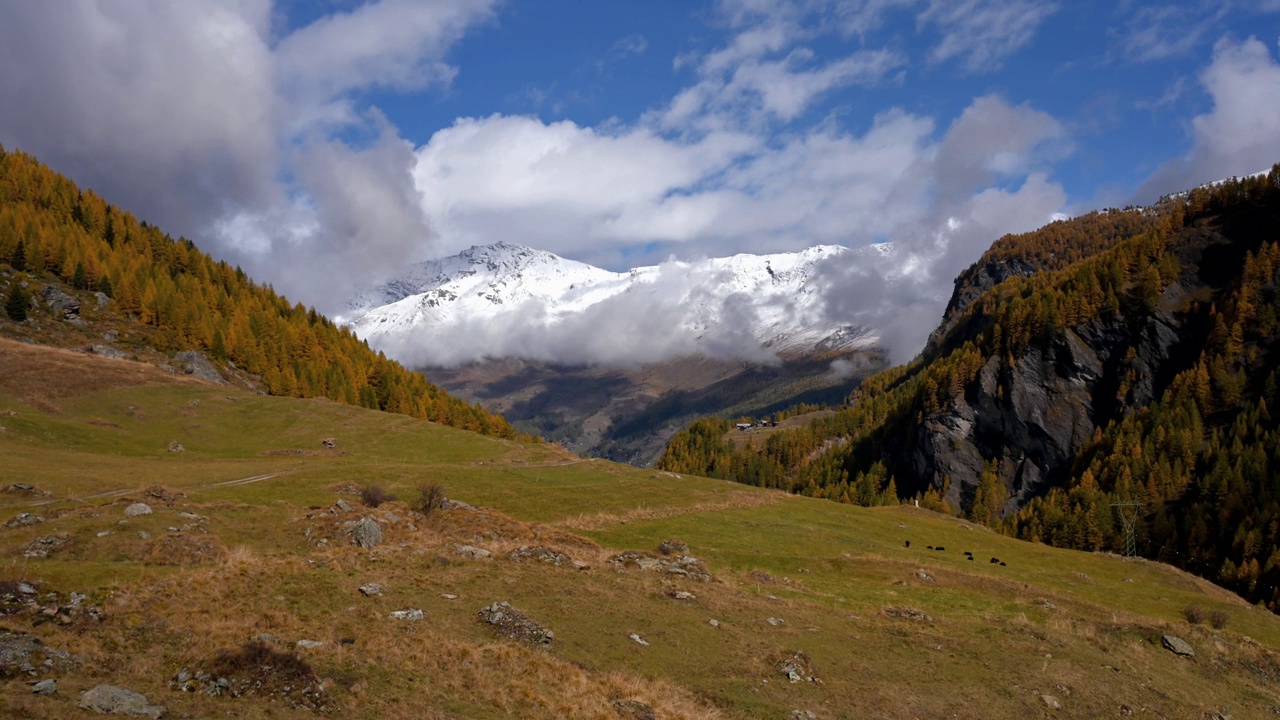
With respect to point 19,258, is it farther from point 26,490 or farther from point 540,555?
point 540,555

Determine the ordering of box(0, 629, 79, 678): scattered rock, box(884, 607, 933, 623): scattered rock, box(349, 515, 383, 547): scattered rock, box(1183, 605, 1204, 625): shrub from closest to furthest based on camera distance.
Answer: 1. box(0, 629, 79, 678): scattered rock
2. box(349, 515, 383, 547): scattered rock
3. box(884, 607, 933, 623): scattered rock
4. box(1183, 605, 1204, 625): shrub

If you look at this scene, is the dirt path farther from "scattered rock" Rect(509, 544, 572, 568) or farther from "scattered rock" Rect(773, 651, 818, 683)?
"scattered rock" Rect(773, 651, 818, 683)

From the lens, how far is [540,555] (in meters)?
36.3

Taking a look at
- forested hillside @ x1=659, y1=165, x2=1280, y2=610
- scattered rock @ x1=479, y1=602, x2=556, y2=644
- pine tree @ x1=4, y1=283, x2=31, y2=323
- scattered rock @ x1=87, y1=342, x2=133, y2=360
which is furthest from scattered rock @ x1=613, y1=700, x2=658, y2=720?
pine tree @ x1=4, y1=283, x2=31, y2=323

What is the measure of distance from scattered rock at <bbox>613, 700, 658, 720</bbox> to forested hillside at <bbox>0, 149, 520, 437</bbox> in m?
120

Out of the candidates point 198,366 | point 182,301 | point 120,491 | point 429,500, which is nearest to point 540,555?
point 429,500

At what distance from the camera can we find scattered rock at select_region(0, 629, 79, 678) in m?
15.1

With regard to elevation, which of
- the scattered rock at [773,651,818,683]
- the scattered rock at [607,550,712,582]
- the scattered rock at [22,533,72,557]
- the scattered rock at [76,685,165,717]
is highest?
the scattered rock at [22,533,72,557]

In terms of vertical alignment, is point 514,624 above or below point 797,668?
above

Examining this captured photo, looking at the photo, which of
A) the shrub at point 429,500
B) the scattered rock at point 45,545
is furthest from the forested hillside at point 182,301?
the scattered rock at point 45,545

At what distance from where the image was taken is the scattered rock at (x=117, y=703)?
14141mm

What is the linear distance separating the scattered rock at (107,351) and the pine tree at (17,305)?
11285 mm

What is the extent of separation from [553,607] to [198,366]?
374 ft

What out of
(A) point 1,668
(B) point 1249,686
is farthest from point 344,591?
(B) point 1249,686
